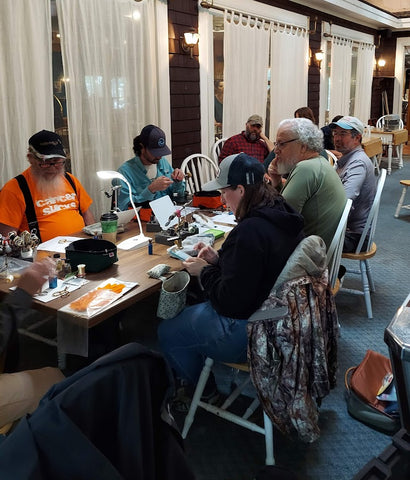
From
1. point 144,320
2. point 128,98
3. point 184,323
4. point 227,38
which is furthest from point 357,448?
point 227,38

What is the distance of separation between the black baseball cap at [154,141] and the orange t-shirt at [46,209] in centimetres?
52

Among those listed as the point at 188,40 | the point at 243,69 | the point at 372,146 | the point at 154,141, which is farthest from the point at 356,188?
the point at 372,146

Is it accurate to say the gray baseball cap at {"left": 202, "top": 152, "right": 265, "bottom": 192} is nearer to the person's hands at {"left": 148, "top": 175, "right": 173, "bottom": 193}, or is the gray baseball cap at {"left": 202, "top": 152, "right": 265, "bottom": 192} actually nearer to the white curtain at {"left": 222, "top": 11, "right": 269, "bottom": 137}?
the person's hands at {"left": 148, "top": 175, "right": 173, "bottom": 193}

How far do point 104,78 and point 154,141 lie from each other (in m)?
1.11

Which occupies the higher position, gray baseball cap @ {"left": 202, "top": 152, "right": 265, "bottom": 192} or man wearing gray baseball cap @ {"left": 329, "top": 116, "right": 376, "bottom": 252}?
gray baseball cap @ {"left": 202, "top": 152, "right": 265, "bottom": 192}

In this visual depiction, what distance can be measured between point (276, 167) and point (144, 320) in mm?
1216

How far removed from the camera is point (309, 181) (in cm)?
231

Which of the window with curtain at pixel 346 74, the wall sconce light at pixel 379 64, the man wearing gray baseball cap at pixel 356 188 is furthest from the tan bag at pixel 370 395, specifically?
the wall sconce light at pixel 379 64

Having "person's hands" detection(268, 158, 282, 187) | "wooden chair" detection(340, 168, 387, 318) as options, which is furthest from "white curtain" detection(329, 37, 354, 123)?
"person's hands" detection(268, 158, 282, 187)

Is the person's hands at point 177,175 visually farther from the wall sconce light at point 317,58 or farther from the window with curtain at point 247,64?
the wall sconce light at point 317,58

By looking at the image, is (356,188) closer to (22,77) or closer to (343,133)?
(343,133)

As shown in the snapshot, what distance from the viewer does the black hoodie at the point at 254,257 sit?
157 cm

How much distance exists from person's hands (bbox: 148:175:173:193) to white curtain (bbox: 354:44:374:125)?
7.27 m

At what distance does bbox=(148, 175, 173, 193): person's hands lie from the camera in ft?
9.08
